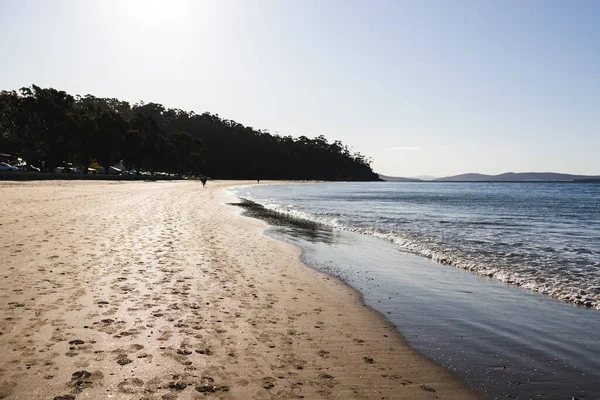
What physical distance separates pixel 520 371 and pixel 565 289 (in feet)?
21.1

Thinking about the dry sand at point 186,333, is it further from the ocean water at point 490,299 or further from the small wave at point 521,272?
the small wave at point 521,272

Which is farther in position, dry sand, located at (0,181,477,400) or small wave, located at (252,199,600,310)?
small wave, located at (252,199,600,310)

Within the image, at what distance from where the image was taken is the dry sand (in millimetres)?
4805

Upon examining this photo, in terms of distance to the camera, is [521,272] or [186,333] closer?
[186,333]

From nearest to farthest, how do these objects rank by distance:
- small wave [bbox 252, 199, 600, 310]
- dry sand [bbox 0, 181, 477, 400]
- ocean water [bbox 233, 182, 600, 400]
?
1. dry sand [bbox 0, 181, 477, 400]
2. ocean water [bbox 233, 182, 600, 400]
3. small wave [bbox 252, 199, 600, 310]

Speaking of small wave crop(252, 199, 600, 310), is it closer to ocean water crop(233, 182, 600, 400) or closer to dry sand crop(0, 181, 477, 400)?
ocean water crop(233, 182, 600, 400)

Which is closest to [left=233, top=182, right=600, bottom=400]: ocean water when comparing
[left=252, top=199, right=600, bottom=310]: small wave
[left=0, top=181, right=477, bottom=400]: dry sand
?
[left=252, top=199, right=600, bottom=310]: small wave

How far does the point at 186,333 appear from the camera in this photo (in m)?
6.35

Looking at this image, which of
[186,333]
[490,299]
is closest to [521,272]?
[490,299]

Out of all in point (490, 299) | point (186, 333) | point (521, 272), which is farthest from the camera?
point (521, 272)

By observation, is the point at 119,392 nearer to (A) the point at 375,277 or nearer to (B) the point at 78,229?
(A) the point at 375,277

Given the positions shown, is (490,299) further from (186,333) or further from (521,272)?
(186,333)

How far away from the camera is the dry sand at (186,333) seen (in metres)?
4.80

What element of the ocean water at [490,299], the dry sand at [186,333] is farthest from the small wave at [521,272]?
the dry sand at [186,333]
